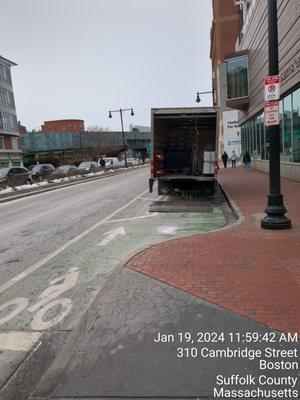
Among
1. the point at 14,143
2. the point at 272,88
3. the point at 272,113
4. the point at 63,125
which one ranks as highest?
the point at 63,125

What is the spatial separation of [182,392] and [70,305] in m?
2.40

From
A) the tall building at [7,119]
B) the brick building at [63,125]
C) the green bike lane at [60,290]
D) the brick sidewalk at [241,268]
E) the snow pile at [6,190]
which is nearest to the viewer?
the green bike lane at [60,290]

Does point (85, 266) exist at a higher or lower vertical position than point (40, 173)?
higher

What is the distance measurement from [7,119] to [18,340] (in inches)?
2690

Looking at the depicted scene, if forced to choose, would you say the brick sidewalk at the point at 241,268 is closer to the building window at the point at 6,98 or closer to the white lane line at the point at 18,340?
the white lane line at the point at 18,340

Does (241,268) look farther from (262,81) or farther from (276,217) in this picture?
(262,81)

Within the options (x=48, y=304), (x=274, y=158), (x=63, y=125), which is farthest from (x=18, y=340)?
(x=63, y=125)

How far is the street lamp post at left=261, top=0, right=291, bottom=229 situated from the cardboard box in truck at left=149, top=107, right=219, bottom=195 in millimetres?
6085

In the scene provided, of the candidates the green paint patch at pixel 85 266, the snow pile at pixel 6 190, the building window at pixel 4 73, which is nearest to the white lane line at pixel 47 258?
the green paint patch at pixel 85 266

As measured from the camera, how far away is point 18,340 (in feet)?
14.1

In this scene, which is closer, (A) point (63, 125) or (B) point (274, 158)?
(B) point (274, 158)

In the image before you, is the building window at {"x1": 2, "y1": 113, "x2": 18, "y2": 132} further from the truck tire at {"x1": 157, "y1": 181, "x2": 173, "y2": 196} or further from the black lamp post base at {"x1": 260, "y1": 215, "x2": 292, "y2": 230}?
the black lamp post base at {"x1": 260, "y1": 215, "x2": 292, "y2": 230}

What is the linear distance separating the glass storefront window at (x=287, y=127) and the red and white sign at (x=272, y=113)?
10.6m

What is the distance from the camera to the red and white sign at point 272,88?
7949 mm
